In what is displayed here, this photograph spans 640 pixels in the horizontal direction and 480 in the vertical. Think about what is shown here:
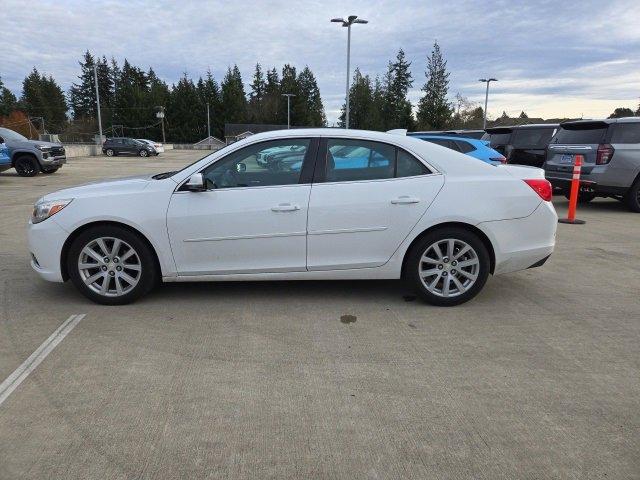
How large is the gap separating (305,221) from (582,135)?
8.27 m

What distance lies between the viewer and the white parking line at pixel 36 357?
311 cm

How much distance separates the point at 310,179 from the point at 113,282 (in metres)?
2.00

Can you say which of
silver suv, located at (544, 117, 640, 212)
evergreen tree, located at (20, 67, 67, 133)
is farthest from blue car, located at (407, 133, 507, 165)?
evergreen tree, located at (20, 67, 67, 133)

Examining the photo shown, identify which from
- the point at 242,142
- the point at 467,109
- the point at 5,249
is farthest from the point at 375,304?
the point at 467,109

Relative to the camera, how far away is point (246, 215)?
4.34 m

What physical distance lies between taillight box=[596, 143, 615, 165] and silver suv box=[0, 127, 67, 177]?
59.4 feet

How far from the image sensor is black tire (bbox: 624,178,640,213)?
10.0m

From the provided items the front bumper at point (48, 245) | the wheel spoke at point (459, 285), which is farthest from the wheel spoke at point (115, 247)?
the wheel spoke at point (459, 285)

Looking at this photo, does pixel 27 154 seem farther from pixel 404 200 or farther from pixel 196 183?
pixel 404 200

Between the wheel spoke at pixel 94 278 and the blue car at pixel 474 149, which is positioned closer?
the wheel spoke at pixel 94 278

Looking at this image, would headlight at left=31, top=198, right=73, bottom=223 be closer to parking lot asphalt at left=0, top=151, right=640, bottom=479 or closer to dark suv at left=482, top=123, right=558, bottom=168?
parking lot asphalt at left=0, top=151, right=640, bottom=479

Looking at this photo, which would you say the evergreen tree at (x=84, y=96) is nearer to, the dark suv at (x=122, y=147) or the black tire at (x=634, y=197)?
the dark suv at (x=122, y=147)

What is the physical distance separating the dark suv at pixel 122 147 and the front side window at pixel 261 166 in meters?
43.7

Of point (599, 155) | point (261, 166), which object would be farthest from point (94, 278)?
point (599, 155)
